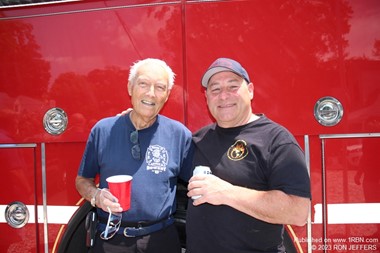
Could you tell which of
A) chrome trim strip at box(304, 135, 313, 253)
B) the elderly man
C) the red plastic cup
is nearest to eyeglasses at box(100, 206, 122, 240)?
the elderly man

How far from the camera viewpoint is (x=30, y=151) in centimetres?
225

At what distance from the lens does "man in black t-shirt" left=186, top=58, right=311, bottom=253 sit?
52.7 inches

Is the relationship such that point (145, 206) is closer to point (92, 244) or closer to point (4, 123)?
point (92, 244)

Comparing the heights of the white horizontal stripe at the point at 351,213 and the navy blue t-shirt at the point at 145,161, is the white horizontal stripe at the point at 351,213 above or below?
below

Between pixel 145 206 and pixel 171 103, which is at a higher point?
pixel 171 103

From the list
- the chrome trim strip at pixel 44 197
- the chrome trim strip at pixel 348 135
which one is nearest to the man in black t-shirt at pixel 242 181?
the chrome trim strip at pixel 348 135

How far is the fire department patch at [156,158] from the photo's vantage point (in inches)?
67.1

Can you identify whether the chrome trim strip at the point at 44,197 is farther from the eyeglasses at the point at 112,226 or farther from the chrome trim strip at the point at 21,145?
the eyeglasses at the point at 112,226

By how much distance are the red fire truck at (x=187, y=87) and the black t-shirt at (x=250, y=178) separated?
1.94ft

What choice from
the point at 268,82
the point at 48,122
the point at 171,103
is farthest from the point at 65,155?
the point at 268,82

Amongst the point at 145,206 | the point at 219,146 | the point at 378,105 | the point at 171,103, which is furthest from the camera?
the point at 171,103

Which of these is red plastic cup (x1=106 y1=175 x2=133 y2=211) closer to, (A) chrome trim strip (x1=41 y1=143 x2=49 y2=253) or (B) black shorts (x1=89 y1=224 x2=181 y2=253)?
(B) black shorts (x1=89 y1=224 x2=181 y2=253)

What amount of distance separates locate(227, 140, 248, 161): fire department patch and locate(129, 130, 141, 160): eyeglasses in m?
0.49

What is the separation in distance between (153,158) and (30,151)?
3.44 ft
